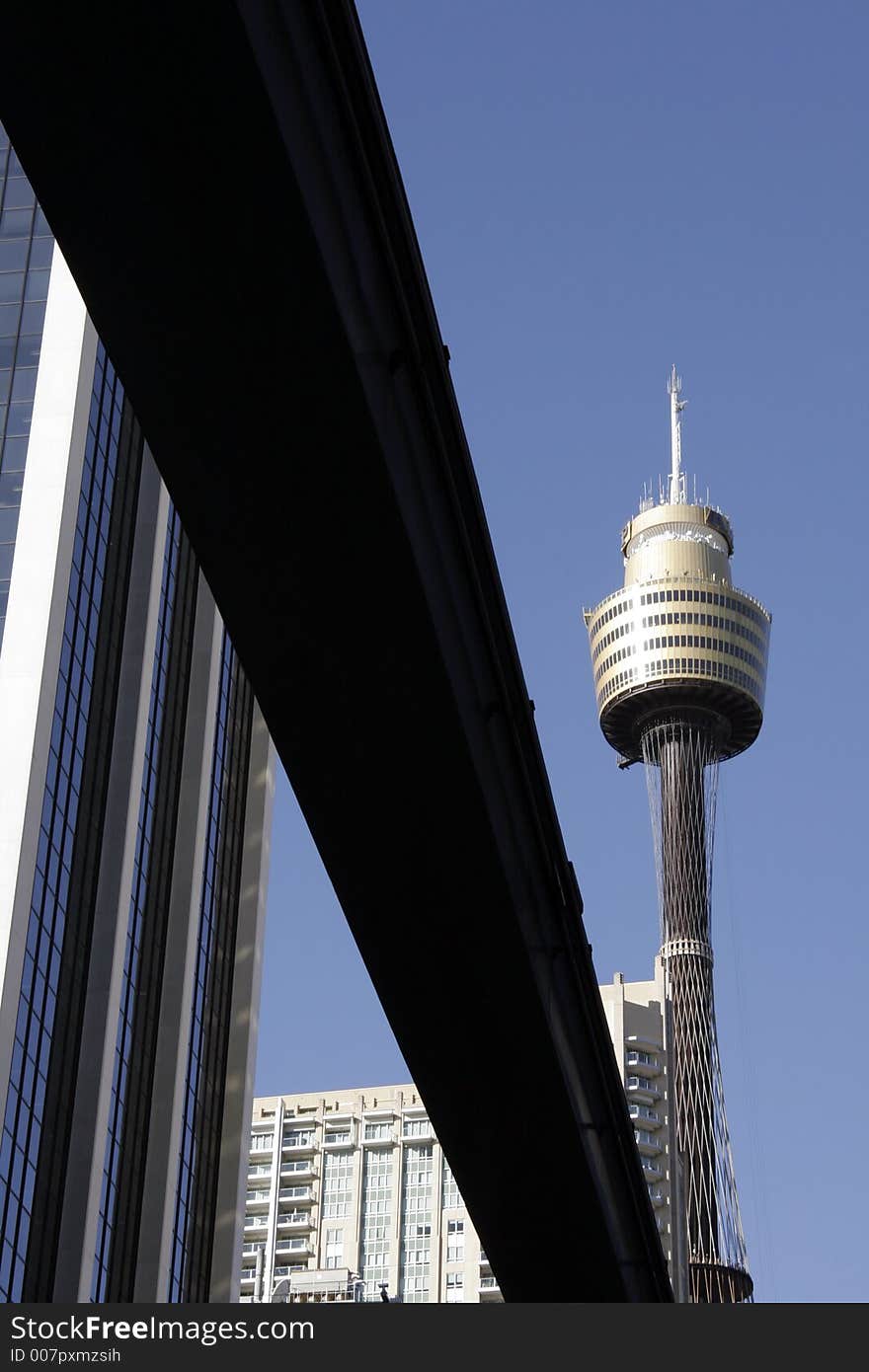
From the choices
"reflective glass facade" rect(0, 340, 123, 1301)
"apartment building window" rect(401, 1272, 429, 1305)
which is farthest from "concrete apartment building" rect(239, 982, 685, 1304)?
"reflective glass facade" rect(0, 340, 123, 1301)

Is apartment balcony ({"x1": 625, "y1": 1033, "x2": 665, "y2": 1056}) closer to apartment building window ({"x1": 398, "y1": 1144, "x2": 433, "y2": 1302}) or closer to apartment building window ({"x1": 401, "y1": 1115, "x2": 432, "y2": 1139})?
apartment building window ({"x1": 401, "y1": 1115, "x2": 432, "y2": 1139})

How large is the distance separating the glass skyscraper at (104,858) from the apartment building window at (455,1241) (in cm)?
6887

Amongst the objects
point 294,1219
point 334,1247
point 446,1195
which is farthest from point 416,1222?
point 294,1219

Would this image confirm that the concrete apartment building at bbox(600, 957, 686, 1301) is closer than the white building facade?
No

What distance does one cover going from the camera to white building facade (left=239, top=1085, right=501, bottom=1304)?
14438 centimetres

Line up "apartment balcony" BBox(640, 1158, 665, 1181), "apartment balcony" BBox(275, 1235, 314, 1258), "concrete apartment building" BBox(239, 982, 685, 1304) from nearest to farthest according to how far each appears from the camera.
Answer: "concrete apartment building" BBox(239, 982, 685, 1304) → "apartment balcony" BBox(275, 1235, 314, 1258) → "apartment balcony" BBox(640, 1158, 665, 1181)

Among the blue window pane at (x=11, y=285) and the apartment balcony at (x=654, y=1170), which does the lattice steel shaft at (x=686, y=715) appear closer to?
the apartment balcony at (x=654, y=1170)

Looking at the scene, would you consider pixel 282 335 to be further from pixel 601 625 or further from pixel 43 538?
pixel 601 625

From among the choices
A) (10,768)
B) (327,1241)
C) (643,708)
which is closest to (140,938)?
(10,768)

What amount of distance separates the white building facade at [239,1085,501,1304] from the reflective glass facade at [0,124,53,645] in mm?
88257

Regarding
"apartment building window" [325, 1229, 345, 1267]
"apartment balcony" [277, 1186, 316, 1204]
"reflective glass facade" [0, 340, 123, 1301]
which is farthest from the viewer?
"apartment balcony" [277, 1186, 316, 1204]

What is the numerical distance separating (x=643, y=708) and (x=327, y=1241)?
53.4 meters

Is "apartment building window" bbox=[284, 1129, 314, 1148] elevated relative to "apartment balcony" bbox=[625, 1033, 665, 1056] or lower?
lower

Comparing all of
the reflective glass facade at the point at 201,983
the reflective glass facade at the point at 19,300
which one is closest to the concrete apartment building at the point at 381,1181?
the reflective glass facade at the point at 201,983
